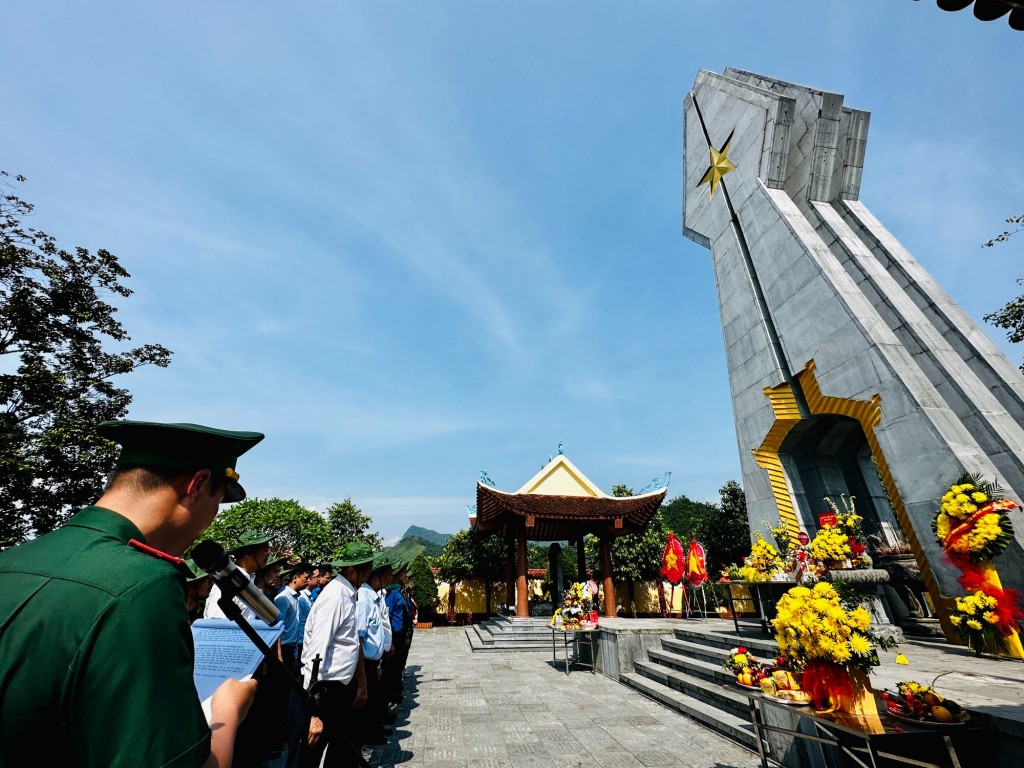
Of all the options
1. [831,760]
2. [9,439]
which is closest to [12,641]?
[831,760]

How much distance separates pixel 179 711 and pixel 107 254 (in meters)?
17.7

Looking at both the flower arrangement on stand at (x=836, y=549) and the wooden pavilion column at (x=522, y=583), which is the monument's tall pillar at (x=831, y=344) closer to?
the flower arrangement on stand at (x=836, y=549)

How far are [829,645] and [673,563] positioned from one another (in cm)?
1310

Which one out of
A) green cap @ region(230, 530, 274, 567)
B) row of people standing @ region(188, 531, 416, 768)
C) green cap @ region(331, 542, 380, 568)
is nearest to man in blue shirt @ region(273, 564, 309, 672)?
row of people standing @ region(188, 531, 416, 768)

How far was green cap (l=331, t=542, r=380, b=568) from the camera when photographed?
425 centimetres

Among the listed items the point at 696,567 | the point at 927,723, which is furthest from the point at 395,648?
the point at 696,567

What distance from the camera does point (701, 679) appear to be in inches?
266

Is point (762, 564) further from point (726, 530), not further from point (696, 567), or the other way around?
point (726, 530)

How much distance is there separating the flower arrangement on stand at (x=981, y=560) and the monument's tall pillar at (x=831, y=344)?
0.35 m

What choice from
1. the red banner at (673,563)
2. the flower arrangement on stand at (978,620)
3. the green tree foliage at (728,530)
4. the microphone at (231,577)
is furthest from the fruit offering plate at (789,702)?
the green tree foliage at (728,530)

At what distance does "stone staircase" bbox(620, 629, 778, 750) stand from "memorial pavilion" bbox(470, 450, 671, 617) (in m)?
6.37

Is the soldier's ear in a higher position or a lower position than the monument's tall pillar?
lower

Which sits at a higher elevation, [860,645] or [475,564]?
[475,564]

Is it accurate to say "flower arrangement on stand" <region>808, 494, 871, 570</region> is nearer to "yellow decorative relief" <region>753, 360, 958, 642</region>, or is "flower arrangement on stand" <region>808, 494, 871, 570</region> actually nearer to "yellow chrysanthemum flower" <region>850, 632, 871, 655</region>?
"yellow decorative relief" <region>753, 360, 958, 642</region>
